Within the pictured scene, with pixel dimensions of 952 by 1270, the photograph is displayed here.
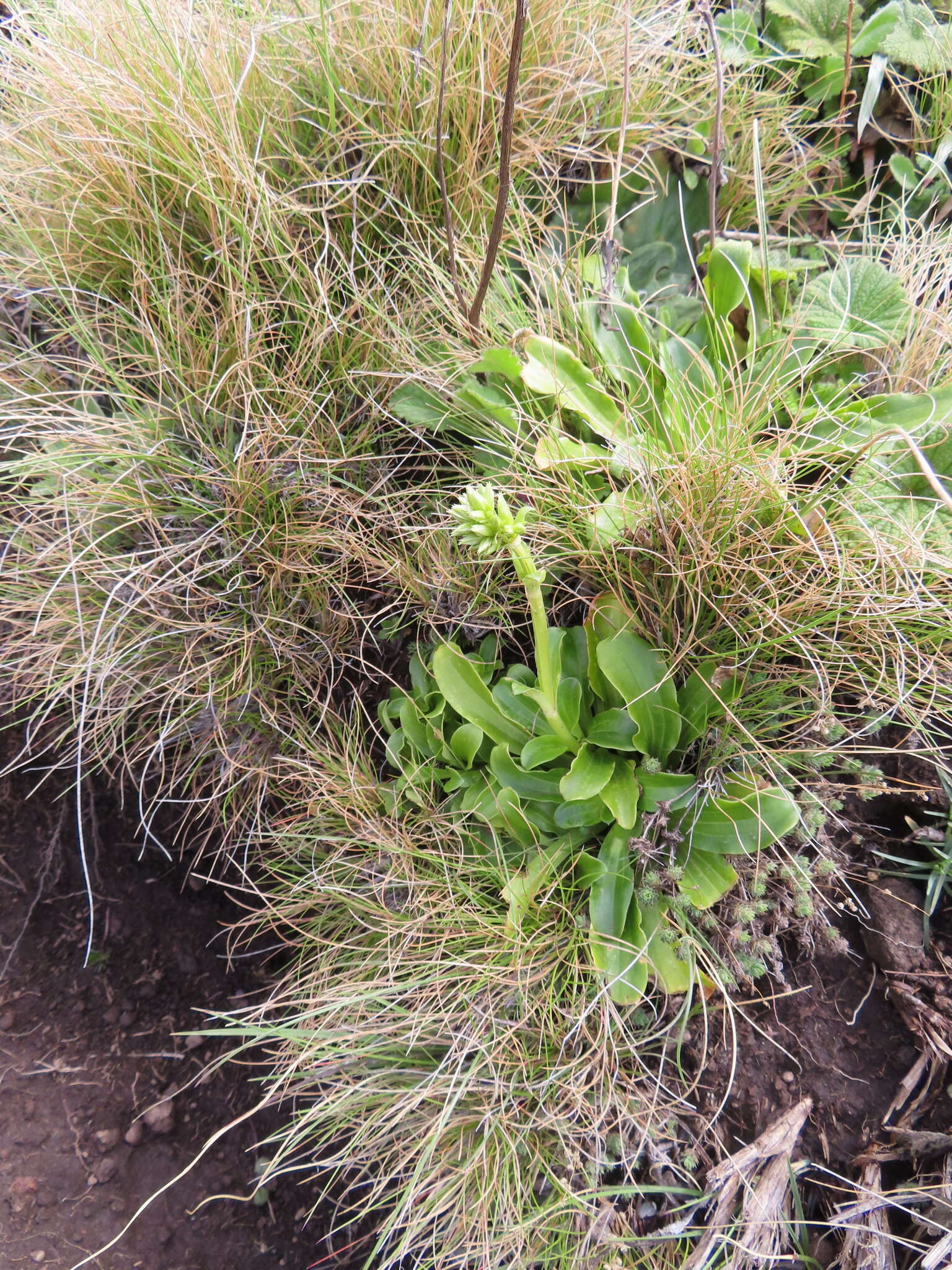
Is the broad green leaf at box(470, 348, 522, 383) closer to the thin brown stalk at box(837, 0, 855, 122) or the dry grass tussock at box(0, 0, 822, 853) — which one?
the dry grass tussock at box(0, 0, 822, 853)

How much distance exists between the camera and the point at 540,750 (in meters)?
1.41

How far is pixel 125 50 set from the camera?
177 cm

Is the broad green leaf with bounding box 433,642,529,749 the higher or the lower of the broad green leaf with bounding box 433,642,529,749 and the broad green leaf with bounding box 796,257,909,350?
the lower

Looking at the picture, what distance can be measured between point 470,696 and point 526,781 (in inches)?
7.7

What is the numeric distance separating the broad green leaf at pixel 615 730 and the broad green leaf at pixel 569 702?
1.8 inches

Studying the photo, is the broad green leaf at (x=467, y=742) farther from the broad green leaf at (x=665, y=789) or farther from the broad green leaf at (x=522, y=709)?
the broad green leaf at (x=665, y=789)

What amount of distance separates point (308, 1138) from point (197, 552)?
1.35m

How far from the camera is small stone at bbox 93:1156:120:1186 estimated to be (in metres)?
1.73

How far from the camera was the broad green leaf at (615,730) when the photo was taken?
4.72ft

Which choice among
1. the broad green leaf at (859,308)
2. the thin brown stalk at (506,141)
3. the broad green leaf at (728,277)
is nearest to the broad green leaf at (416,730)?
the thin brown stalk at (506,141)

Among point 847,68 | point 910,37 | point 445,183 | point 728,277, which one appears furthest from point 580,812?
point 910,37

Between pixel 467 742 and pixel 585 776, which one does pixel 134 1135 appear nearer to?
pixel 467 742

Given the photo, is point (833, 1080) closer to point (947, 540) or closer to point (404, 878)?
point (404, 878)

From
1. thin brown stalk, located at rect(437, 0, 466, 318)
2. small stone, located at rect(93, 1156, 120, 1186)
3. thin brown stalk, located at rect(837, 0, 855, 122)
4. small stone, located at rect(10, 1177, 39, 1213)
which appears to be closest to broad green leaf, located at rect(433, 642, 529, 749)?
thin brown stalk, located at rect(437, 0, 466, 318)
